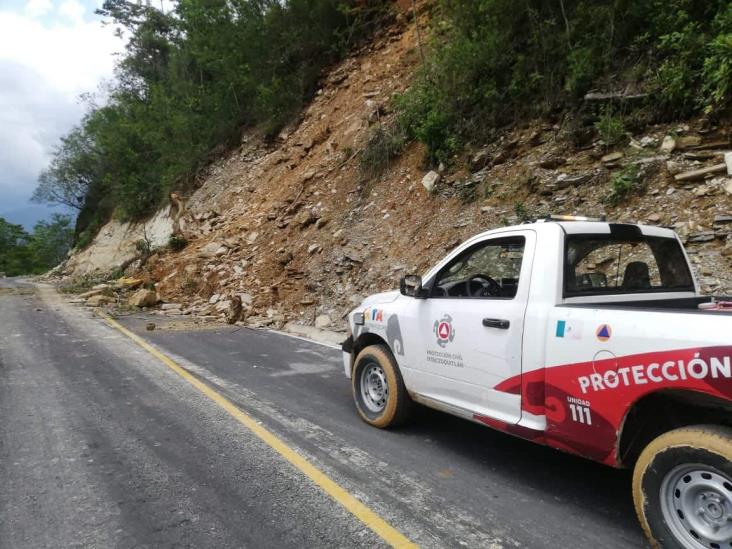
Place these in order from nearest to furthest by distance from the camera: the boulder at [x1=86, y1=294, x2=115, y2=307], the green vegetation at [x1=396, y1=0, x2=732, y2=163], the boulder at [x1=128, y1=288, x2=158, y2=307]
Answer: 1. the green vegetation at [x1=396, y1=0, x2=732, y2=163]
2. the boulder at [x1=128, y1=288, x2=158, y2=307]
3. the boulder at [x1=86, y1=294, x2=115, y2=307]

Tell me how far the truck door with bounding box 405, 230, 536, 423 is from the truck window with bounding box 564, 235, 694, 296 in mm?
320

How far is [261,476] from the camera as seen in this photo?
3818mm

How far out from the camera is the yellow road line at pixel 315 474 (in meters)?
3.07

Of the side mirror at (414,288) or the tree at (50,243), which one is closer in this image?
the side mirror at (414,288)

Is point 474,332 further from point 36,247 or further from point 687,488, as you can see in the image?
point 36,247

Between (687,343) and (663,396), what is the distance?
456mm

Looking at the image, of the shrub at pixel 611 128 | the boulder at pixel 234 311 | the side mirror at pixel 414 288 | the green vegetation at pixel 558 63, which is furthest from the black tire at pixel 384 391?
the boulder at pixel 234 311

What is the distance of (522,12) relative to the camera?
38.8ft

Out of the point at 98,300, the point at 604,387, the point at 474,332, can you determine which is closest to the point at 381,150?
the point at 98,300

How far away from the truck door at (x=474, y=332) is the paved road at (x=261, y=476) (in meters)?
0.58

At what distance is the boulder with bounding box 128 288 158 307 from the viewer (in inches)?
603

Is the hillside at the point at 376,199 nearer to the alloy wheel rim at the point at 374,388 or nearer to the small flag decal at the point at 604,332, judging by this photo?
the alloy wheel rim at the point at 374,388

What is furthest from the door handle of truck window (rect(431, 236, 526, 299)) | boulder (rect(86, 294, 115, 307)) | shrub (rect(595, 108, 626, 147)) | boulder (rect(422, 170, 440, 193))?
boulder (rect(86, 294, 115, 307))

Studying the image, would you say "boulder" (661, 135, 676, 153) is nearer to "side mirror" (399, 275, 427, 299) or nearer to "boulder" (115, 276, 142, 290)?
"side mirror" (399, 275, 427, 299)
